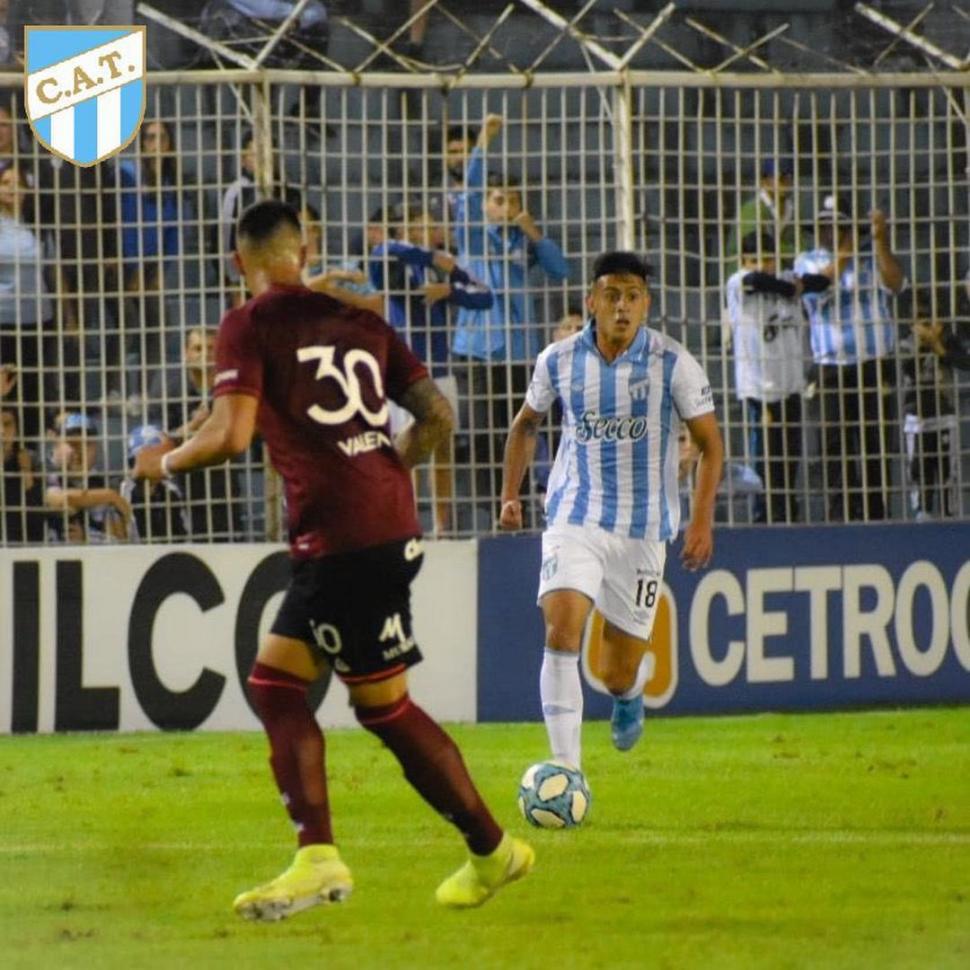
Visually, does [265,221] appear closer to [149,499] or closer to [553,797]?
[553,797]

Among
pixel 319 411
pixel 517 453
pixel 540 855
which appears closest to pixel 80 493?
pixel 517 453

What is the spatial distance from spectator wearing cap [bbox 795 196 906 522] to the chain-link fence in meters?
0.02

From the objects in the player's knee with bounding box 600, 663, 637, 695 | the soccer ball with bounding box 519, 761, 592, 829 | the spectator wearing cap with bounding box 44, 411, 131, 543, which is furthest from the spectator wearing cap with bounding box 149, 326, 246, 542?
the soccer ball with bounding box 519, 761, 592, 829

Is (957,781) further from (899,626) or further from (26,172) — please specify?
(26,172)

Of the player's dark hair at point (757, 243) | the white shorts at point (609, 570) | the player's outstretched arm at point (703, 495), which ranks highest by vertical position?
the player's dark hair at point (757, 243)

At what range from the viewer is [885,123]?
11492 mm

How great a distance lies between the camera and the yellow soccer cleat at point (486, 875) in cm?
596

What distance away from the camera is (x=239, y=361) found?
573 centimetres

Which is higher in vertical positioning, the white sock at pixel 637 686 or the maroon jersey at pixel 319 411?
the maroon jersey at pixel 319 411

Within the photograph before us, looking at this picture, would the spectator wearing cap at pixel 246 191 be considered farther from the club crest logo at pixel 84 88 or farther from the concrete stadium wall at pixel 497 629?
the concrete stadium wall at pixel 497 629

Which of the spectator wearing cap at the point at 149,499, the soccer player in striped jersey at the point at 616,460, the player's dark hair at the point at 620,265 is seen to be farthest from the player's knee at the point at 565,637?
the spectator wearing cap at the point at 149,499

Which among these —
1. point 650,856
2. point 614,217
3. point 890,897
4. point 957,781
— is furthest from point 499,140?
point 890,897

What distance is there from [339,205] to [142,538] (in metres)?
1.94

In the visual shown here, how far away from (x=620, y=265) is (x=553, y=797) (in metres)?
1.94
